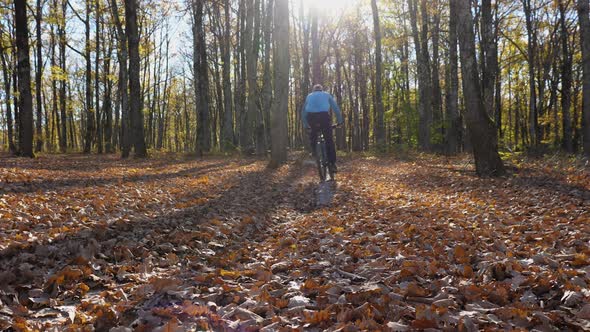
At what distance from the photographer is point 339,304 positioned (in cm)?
239

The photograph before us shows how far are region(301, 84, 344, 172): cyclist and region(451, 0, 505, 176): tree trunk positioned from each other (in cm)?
291

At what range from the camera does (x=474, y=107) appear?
8.52 meters

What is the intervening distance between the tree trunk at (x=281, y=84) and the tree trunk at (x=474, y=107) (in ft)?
16.4

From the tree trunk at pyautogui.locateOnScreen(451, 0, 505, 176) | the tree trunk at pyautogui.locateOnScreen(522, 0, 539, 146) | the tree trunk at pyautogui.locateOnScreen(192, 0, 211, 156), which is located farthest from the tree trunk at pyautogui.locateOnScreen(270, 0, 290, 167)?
the tree trunk at pyautogui.locateOnScreen(522, 0, 539, 146)

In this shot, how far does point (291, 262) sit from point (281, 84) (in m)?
9.26

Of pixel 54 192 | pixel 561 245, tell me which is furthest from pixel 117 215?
pixel 561 245

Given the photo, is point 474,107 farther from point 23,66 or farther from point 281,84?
point 23,66

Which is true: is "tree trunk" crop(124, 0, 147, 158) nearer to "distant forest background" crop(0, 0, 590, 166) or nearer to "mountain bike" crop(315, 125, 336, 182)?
"distant forest background" crop(0, 0, 590, 166)

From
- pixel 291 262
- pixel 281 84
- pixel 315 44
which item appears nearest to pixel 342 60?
pixel 315 44

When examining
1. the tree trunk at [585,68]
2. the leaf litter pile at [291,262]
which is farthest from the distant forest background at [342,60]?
the leaf litter pile at [291,262]

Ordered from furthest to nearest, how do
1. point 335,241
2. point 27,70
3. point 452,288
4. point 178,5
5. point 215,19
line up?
point 215,19, point 178,5, point 27,70, point 335,241, point 452,288

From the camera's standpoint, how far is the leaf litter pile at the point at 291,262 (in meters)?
2.20

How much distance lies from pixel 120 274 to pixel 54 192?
13.2 ft

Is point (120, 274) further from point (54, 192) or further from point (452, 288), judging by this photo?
point (54, 192)
